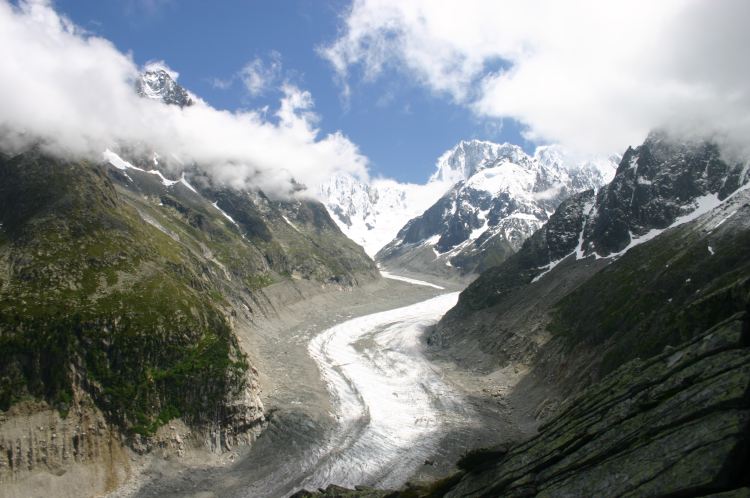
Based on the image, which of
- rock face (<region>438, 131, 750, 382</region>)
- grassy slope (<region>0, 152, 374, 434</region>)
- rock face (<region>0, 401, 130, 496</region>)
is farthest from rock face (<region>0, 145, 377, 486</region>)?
rock face (<region>438, 131, 750, 382</region>)

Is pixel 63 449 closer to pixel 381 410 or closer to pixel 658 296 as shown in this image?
pixel 381 410

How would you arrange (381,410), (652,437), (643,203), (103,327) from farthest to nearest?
(643,203) < (381,410) < (103,327) < (652,437)

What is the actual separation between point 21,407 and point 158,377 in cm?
1838

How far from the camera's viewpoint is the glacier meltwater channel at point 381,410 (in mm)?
73562

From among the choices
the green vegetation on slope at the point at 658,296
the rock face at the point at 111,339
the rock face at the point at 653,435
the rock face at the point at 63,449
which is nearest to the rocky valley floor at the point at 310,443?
the rock face at the point at 63,449

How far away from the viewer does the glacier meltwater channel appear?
73.6 metres

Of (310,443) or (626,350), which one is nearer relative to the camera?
(626,350)

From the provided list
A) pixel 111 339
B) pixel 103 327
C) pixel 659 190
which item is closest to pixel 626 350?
pixel 111 339

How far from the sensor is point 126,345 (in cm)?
8156

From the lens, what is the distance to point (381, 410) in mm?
98562

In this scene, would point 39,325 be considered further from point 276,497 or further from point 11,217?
point 11,217

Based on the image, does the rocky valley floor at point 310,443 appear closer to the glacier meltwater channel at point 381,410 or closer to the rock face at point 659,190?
the glacier meltwater channel at point 381,410

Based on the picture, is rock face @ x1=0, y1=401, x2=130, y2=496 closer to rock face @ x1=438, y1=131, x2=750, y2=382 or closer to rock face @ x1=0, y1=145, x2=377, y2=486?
rock face @ x1=0, y1=145, x2=377, y2=486

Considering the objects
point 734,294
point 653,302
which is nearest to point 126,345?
point 734,294
